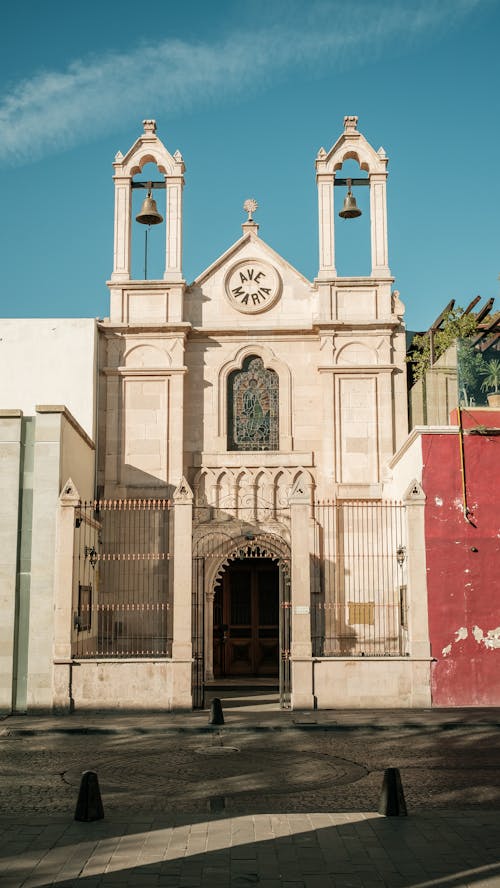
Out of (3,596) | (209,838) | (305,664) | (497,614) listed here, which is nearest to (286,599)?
(305,664)

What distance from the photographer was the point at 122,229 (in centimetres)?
2317

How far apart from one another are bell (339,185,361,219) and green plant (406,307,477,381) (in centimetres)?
356

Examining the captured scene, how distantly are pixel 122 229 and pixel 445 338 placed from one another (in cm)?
869

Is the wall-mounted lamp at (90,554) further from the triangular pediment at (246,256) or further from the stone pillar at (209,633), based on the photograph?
the triangular pediment at (246,256)

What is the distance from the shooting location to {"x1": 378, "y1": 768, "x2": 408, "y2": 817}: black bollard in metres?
8.47

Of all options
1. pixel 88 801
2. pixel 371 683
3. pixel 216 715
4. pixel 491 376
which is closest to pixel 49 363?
pixel 491 376

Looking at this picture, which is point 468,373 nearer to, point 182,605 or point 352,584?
point 352,584

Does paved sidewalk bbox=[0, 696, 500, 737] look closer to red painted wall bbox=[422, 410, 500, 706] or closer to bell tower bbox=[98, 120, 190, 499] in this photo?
red painted wall bbox=[422, 410, 500, 706]

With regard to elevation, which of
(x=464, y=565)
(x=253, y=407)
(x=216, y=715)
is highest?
(x=253, y=407)

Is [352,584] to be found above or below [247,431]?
below

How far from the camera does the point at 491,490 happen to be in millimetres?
17641

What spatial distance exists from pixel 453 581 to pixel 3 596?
833cm

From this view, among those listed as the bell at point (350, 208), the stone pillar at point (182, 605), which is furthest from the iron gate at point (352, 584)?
the bell at point (350, 208)

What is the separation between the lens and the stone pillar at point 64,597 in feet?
53.9
